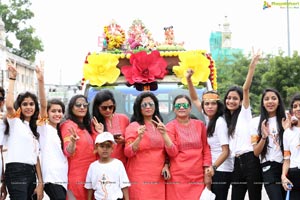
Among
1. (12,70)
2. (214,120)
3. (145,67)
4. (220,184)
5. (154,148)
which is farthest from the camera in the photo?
(145,67)

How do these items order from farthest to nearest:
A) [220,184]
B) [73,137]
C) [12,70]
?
[220,184] → [12,70] → [73,137]

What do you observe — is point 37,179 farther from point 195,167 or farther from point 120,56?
point 120,56

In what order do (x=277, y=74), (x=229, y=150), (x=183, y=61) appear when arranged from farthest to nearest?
(x=277, y=74) → (x=183, y=61) → (x=229, y=150)

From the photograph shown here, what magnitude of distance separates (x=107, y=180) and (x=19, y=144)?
3.00ft

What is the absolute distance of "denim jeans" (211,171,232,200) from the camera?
5.73 metres

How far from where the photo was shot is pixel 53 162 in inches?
213

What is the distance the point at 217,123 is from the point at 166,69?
2.52m

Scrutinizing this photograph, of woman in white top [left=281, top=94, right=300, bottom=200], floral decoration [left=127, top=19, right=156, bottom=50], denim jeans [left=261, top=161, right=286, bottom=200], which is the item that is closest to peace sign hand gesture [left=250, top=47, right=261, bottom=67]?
woman in white top [left=281, top=94, right=300, bottom=200]

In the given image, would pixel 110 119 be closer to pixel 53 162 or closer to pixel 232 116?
pixel 53 162

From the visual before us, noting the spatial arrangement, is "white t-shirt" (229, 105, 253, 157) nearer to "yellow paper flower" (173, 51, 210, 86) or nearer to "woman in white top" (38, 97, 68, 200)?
"woman in white top" (38, 97, 68, 200)

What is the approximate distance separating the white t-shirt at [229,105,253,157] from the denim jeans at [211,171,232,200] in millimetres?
247

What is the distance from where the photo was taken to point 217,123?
5.82 meters

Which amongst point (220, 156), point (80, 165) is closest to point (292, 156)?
point (220, 156)

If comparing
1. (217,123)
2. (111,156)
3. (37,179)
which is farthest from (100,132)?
(217,123)
